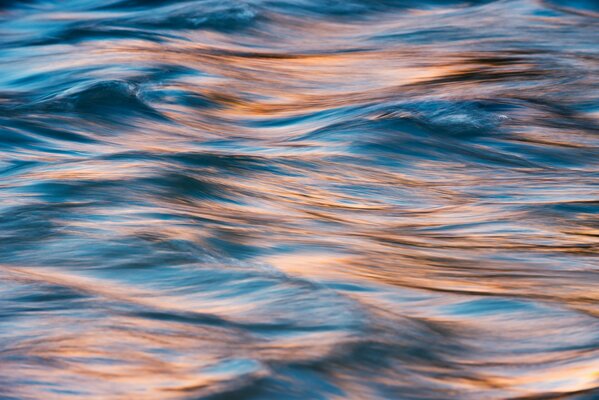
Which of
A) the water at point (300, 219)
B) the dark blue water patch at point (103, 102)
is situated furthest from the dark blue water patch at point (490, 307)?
the dark blue water patch at point (103, 102)

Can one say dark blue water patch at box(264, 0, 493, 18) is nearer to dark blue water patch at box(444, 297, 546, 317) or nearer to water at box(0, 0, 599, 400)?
water at box(0, 0, 599, 400)

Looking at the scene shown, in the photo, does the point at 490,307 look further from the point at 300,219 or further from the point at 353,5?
the point at 353,5

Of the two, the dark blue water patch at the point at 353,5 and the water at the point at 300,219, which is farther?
the dark blue water patch at the point at 353,5

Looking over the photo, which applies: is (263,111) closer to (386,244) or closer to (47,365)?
(386,244)

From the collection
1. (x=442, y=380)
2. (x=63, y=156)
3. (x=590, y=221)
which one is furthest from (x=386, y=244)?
(x=63, y=156)

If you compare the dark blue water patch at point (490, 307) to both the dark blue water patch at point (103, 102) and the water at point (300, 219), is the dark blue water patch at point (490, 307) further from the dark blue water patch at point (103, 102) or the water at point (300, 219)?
the dark blue water patch at point (103, 102)

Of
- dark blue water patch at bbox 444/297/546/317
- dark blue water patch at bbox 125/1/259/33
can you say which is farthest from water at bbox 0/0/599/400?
dark blue water patch at bbox 125/1/259/33

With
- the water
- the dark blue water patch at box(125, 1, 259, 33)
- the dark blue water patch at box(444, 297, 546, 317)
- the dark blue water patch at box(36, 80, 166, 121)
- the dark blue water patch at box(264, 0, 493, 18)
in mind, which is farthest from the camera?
the dark blue water patch at box(264, 0, 493, 18)

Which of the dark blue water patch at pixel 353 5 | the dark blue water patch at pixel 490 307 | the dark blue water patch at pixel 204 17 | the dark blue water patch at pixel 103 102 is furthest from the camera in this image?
the dark blue water patch at pixel 353 5
